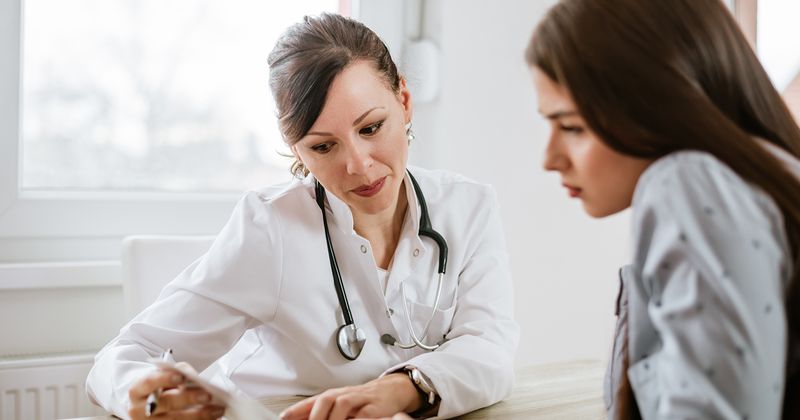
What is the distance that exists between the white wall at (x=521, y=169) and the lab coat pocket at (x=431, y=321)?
981 millimetres

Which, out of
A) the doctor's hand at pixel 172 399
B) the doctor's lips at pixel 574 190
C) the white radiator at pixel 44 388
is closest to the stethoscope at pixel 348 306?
the doctor's hand at pixel 172 399

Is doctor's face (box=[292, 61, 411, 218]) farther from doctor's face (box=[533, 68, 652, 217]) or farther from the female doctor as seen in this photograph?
doctor's face (box=[533, 68, 652, 217])

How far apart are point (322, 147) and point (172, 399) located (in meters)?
0.51

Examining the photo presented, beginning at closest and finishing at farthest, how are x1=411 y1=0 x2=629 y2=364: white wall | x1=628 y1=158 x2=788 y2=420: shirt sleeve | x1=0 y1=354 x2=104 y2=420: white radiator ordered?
x1=628 y1=158 x2=788 y2=420: shirt sleeve, x1=0 y1=354 x2=104 y2=420: white radiator, x1=411 y1=0 x2=629 y2=364: white wall

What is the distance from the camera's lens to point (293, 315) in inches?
51.0

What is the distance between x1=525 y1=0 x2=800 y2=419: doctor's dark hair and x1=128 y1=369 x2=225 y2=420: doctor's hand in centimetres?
53

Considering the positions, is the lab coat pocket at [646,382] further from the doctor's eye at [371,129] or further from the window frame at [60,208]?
the window frame at [60,208]

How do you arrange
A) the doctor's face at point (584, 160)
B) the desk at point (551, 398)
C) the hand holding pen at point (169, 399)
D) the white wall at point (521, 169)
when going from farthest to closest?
the white wall at point (521, 169) < the desk at point (551, 398) < the hand holding pen at point (169, 399) < the doctor's face at point (584, 160)

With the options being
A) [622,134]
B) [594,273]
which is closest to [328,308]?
[622,134]

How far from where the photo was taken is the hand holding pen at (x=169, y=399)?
953mm

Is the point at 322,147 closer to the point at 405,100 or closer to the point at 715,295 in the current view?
the point at 405,100

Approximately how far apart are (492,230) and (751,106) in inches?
33.7

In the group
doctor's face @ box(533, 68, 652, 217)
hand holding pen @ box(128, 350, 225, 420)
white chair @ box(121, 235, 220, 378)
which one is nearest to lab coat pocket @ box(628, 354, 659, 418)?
doctor's face @ box(533, 68, 652, 217)

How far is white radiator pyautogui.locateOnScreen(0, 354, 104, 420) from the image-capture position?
1.67 meters
